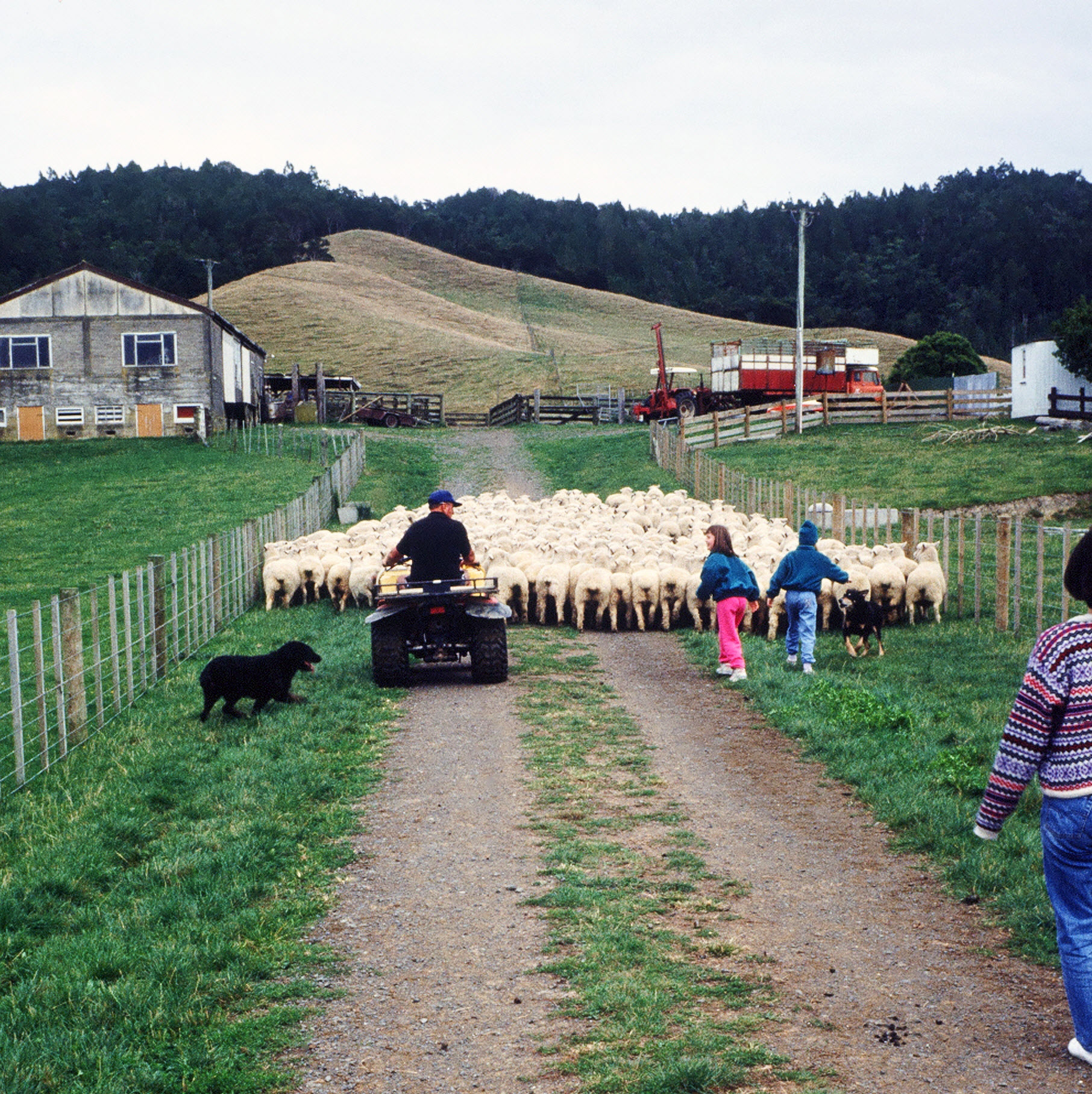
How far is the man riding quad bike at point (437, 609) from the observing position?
12.4 m

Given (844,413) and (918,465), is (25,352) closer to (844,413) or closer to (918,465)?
(844,413)

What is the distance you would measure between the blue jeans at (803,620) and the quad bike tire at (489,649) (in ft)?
10.3

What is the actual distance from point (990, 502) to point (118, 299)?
32.4 m

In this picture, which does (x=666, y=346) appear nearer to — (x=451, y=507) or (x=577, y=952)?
(x=451, y=507)

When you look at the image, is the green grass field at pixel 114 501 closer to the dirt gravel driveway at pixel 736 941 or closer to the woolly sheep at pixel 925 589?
the woolly sheep at pixel 925 589

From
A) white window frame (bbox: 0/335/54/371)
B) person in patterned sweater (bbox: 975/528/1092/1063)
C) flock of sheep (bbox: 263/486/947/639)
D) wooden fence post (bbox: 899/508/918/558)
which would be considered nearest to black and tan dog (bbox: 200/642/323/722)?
flock of sheep (bbox: 263/486/947/639)

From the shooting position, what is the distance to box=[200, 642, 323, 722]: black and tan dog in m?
10.7

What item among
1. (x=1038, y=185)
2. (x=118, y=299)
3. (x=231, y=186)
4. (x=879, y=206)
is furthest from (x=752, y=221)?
(x=118, y=299)

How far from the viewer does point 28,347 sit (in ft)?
149

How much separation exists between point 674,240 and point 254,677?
154717mm

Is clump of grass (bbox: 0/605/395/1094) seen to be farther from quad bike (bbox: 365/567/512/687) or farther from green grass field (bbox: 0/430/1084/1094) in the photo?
quad bike (bbox: 365/567/512/687)

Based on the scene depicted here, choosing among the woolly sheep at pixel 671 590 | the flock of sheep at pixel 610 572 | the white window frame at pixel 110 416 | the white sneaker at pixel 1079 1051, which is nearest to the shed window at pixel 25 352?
the white window frame at pixel 110 416

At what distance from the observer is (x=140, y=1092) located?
14.8 feet

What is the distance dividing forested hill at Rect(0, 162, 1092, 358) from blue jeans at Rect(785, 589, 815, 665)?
9403cm
